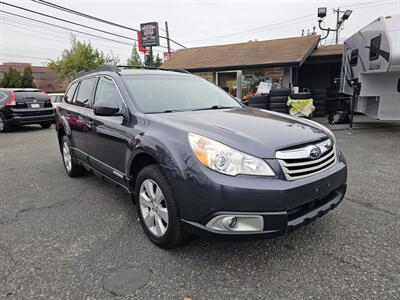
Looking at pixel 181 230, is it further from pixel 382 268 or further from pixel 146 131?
pixel 382 268

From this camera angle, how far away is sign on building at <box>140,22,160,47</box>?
26.7m

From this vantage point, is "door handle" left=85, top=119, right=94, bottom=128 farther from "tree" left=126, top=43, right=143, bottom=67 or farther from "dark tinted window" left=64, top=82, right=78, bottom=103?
"tree" left=126, top=43, right=143, bottom=67

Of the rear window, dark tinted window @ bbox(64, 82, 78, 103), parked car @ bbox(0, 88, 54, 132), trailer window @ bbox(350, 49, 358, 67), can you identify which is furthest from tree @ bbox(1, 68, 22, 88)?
trailer window @ bbox(350, 49, 358, 67)

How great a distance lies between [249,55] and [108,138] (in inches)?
498

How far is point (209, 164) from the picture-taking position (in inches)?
90.1

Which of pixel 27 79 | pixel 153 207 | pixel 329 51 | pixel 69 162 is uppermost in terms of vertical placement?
pixel 329 51

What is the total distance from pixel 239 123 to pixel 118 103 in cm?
142

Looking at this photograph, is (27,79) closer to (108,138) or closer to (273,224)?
(108,138)

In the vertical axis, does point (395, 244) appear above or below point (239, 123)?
below

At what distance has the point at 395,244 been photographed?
2.79 meters

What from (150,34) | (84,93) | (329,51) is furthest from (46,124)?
(150,34)

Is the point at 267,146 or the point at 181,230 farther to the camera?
the point at 181,230

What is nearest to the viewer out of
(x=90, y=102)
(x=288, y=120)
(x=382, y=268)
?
(x=382, y=268)

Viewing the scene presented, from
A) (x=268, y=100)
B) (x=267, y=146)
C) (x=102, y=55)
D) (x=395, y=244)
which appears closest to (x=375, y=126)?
(x=268, y=100)
